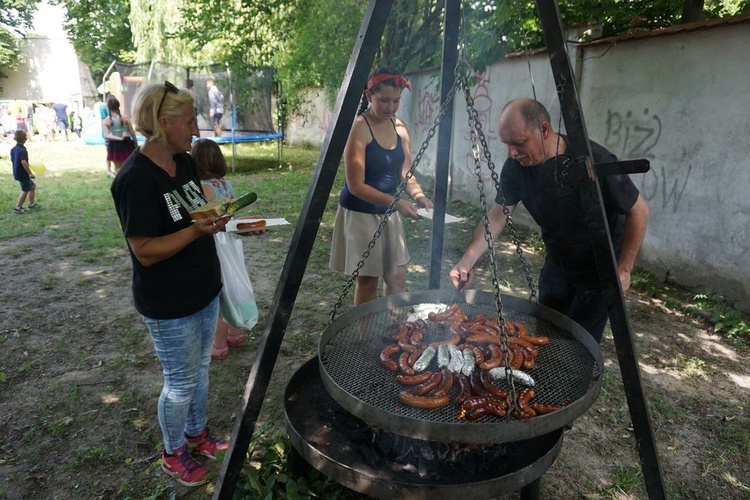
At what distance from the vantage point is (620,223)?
270cm

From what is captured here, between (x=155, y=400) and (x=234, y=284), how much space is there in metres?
1.02

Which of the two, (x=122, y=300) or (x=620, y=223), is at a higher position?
(x=620, y=223)

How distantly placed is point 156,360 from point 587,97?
19.8 feet

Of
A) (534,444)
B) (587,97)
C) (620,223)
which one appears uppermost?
(587,97)

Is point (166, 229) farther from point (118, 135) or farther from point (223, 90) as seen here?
point (223, 90)

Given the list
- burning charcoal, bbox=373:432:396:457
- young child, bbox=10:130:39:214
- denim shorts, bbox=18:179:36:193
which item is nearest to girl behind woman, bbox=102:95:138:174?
young child, bbox=10:130:39:214

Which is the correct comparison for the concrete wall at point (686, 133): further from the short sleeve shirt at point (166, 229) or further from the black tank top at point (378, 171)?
the short sleeve shirt at point (166, 229)

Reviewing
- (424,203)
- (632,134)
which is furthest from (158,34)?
(424,203)

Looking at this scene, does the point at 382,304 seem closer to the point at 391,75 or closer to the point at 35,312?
the point at 391,75

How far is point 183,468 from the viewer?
8.68ft

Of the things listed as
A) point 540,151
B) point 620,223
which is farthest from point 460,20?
point 620,223

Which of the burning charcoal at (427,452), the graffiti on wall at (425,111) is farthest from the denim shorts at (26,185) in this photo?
the burning charcoal at (427,452)

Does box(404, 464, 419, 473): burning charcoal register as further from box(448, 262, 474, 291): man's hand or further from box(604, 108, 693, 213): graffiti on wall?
box(604, 108, 693, 213): graffiti on wall

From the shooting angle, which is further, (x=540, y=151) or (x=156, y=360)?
(x=156, y=360)
